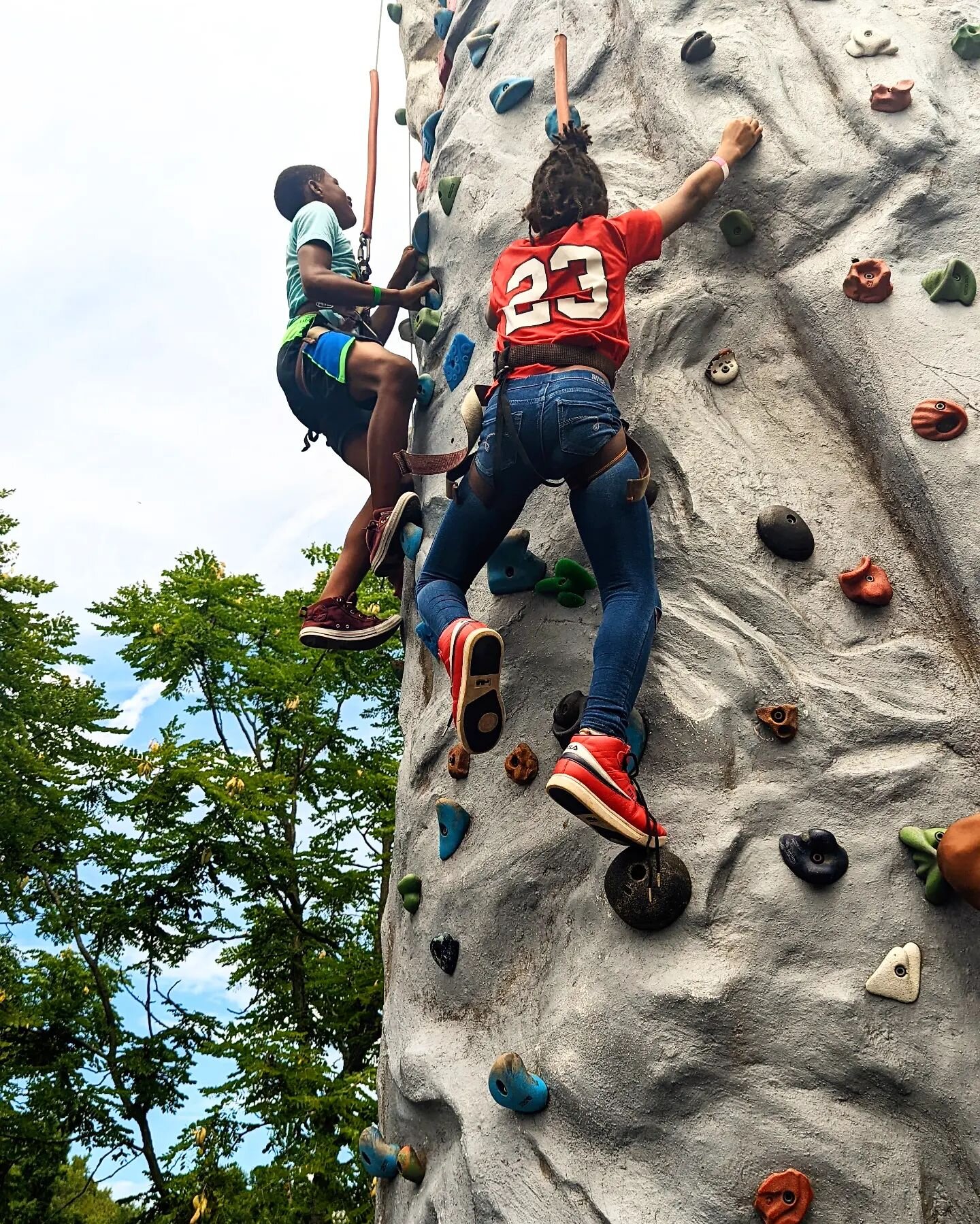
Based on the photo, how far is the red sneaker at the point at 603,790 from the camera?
9.73 feet

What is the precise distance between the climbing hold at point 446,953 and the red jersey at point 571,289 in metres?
2.00

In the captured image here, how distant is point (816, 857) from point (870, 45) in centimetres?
394

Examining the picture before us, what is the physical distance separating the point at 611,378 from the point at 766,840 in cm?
166

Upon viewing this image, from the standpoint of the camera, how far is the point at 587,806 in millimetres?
2959

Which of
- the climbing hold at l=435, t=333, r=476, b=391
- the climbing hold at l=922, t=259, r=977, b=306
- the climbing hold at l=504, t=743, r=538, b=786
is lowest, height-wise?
the climbing hold at l=504, t=743, r=538, b=786

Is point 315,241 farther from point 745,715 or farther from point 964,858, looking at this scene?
point 964,858

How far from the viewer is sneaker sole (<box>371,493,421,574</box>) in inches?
202

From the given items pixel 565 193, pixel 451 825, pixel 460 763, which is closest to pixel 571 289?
pixel 565 193

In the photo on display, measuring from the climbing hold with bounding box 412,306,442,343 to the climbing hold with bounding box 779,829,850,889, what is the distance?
335cm

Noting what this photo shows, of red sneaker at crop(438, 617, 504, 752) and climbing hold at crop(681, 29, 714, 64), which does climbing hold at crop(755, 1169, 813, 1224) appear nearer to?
red sneaker at crop(438, 617, 504, 752)

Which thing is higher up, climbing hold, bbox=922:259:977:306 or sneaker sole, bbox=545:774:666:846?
climbing hold, bbox=922:259:977:306

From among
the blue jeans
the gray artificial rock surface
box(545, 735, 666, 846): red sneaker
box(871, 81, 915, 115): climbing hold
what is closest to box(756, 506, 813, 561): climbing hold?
the gray artificial rock surface

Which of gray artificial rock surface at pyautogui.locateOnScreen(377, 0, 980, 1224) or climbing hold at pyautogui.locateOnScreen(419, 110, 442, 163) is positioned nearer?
gray artificial rock surface at pyautogui.locateOnScreen(377, 0, 980, 1224)

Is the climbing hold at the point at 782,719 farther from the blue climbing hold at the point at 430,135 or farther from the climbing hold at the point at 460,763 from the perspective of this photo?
the blue climbing hold at the point at 430,135
